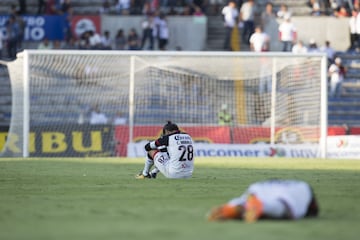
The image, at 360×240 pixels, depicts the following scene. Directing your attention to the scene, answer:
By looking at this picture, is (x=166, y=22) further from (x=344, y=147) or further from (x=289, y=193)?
(x=289, y=193)

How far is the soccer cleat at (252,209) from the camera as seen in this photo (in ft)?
43.7

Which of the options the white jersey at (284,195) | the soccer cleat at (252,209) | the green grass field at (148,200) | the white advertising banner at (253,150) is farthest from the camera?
the white advertising banner at (253,150)

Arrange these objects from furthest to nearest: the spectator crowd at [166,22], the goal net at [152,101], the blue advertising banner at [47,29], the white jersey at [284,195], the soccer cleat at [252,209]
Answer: the blue advertising banner at [47,29] < the spectator crowd at [166,22] < the goal net at [152,101] < the white jersey at [284,195] < the soccer cleat at [252,209]

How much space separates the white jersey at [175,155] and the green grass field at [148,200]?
28 centimetres

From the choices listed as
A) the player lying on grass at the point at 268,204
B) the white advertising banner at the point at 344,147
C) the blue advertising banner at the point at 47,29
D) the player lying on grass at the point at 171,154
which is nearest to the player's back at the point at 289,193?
the player lying on grass at the point at 268,204

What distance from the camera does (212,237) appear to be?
39.5 feet

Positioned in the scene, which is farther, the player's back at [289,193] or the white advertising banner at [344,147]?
the white advertising banner at [344,147]

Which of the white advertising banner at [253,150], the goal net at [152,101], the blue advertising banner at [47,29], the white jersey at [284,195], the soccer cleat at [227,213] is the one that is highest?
the blue advertising banner at [47,29]

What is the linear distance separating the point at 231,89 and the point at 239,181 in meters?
14.2

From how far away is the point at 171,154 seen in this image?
23.2 meters

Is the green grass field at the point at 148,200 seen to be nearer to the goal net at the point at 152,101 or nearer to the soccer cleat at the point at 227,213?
the soccer cleat at the point at 227,213

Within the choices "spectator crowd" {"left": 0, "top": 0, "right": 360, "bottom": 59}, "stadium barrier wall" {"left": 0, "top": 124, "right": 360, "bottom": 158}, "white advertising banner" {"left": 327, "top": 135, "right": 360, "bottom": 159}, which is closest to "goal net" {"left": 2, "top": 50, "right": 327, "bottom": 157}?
"stadium barrier wall" {"left": 0, "top": 124, "right": 360, "bottom": 158}

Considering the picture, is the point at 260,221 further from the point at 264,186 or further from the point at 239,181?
the point at 239,181

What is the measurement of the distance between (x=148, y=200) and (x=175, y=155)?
5.60 meters
